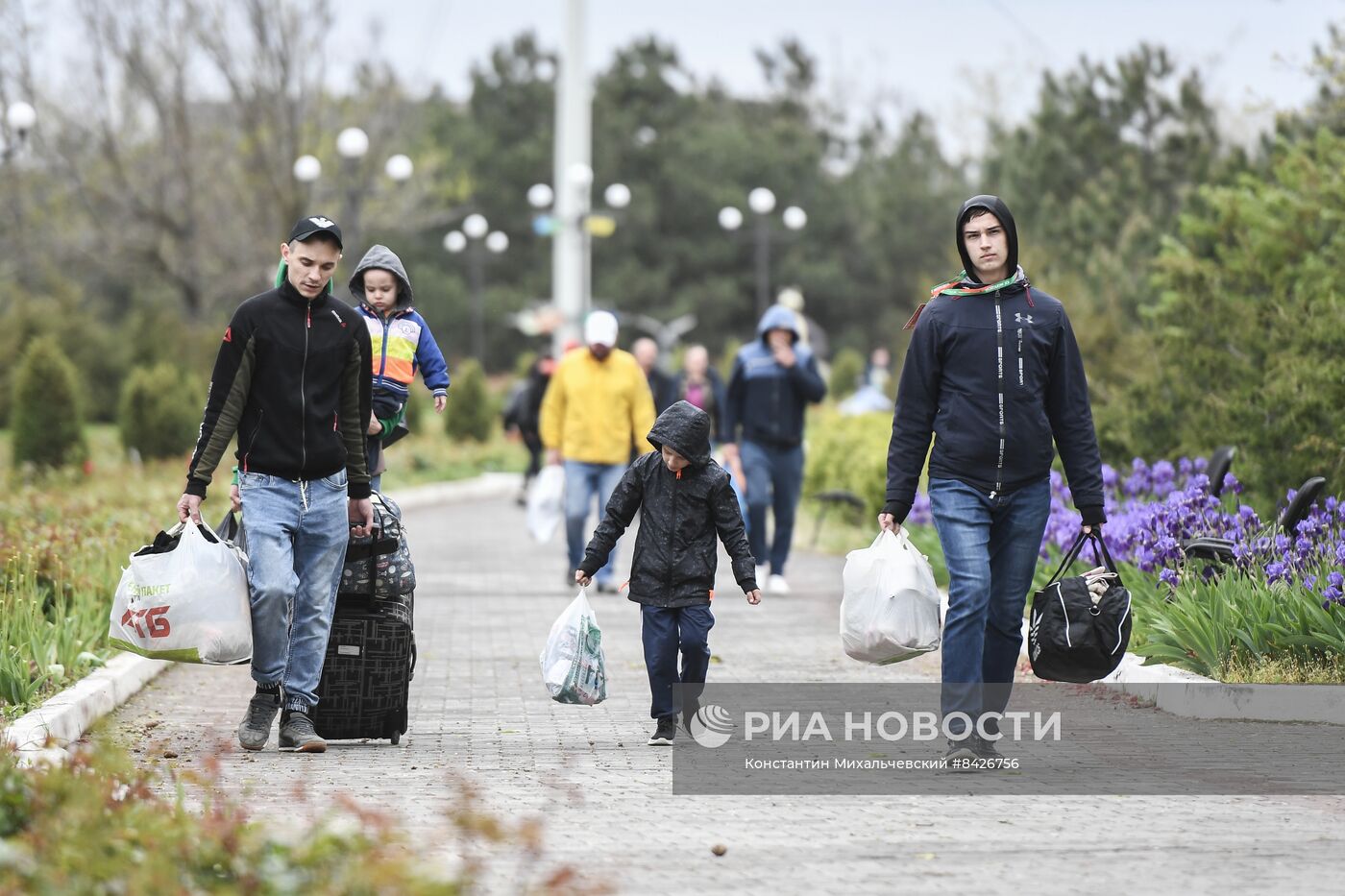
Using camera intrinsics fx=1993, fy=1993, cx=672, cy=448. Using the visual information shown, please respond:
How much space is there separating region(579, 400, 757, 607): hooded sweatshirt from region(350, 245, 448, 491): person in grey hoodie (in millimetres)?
1158

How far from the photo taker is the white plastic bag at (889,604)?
6.88 m

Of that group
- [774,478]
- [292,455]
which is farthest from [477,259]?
[292,455]

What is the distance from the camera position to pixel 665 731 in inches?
298

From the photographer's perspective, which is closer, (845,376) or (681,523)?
(681,523)

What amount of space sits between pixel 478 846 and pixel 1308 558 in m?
4.69

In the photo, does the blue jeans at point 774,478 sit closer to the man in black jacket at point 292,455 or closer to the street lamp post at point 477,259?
the man in black jacket at point 292,455

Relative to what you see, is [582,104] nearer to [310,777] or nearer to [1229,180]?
[1229,180]

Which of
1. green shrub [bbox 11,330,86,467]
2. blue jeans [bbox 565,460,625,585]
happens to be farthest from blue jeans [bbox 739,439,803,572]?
green shrub [bbox 11,330,86,467]

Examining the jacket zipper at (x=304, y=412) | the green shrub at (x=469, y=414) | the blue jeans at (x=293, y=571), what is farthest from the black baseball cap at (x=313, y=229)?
the green shrub at (x=469, y=414)

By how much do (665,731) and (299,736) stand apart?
137 cm

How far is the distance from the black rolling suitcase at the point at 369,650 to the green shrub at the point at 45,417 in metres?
17.0

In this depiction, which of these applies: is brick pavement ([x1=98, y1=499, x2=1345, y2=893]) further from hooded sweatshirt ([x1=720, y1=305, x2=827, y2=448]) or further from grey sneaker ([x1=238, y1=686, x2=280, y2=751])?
hooded sweatshirt ([x1=720, y1=305, x2=827, y2=448])

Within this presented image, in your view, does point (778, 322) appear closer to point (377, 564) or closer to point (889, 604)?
point (377, 564)

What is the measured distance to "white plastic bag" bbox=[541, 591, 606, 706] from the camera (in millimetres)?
7488
